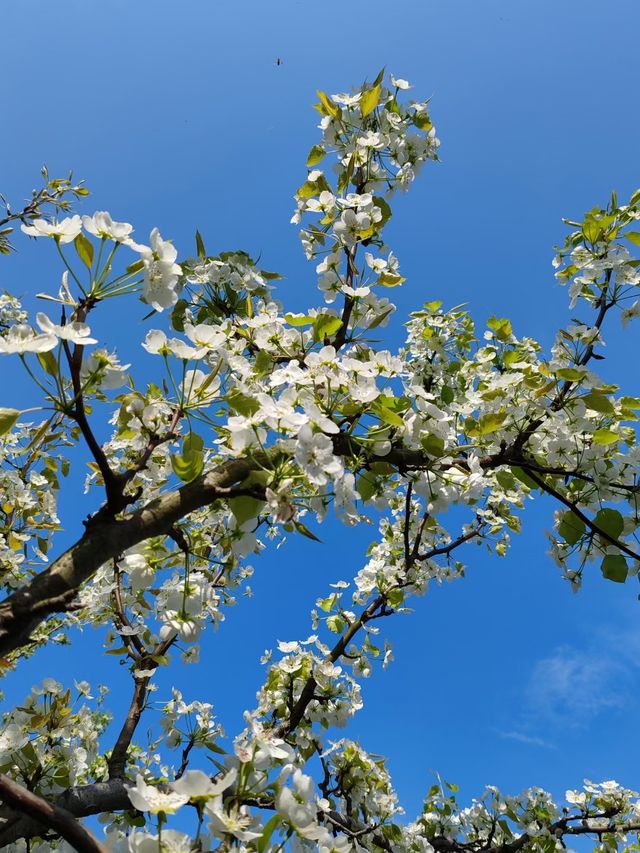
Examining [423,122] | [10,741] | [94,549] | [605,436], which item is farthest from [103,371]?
[423,122]

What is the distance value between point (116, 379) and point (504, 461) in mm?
1790

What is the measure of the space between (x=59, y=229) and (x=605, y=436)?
8.26 ft

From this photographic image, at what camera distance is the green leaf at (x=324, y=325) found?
256cm

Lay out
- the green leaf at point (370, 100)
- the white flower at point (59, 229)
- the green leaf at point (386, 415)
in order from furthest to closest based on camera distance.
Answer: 1. the green leaf at point (370, 100)
2. the green leaf at point (386, 415)
3. the white flower at point (59, 229)

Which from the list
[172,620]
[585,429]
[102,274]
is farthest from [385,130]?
[172,620]

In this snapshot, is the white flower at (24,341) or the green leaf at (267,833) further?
the white flower at (24,341)

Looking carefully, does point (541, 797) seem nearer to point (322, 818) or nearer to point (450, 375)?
point (322, 818)

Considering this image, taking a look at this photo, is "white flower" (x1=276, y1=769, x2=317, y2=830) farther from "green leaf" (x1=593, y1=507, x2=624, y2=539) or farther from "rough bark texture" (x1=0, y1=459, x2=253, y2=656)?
"green leaf" (x1=593, y1=507, x2=624, y2=539)

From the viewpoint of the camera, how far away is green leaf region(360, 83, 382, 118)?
11.7ft

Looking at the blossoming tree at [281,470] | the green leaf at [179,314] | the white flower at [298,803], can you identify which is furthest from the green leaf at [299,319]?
the white flower at [298,803]

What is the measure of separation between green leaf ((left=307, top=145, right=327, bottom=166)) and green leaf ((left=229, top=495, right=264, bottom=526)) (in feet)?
8.83

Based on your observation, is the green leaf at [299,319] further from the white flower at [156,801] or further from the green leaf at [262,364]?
the white flower at [156,801]

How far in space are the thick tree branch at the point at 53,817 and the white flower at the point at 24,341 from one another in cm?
121

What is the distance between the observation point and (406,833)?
5160 mm
